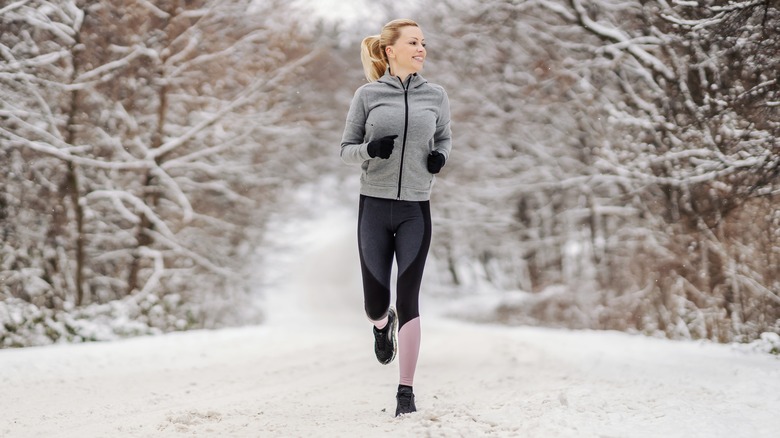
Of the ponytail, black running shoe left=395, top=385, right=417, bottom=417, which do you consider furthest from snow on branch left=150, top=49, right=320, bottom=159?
black running shoe left=395, top=385, right=417, bottom=417

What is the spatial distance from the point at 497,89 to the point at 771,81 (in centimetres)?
1099

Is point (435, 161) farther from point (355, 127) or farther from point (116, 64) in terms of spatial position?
point (116, 64)

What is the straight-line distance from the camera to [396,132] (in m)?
4.25

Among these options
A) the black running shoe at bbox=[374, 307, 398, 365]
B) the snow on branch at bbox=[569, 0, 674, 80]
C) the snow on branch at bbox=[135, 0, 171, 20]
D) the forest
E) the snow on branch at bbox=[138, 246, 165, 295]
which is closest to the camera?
the black running shoe at bbox=[374, 307, 398, 365]

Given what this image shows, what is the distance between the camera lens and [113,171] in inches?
452

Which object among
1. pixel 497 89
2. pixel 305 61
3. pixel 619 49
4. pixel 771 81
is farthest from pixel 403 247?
pixel 497 89

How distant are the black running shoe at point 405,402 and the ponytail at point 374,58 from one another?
195cm

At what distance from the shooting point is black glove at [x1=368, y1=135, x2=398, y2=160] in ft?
13.3

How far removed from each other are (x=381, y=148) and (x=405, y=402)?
4.80 ft

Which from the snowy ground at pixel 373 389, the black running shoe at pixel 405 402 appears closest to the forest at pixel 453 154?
the snowy ground at pixel 373 389

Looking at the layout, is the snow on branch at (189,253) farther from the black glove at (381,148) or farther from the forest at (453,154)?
the black glove at (381,148)

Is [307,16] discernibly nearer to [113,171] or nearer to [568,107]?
[113,171]

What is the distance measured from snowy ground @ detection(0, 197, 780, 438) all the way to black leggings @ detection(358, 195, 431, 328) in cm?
66

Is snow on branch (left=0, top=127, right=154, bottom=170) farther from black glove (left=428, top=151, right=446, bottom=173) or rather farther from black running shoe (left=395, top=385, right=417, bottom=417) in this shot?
black running shoe (left=395, top=385, right=417, bottom=417)
